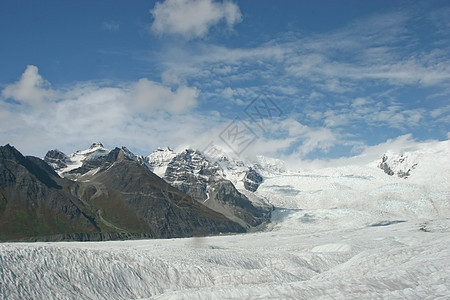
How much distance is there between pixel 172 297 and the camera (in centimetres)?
3081

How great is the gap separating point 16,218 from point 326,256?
504 feet

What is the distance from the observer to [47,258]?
50.9 m

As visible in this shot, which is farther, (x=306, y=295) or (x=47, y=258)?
(x=47, y=258)

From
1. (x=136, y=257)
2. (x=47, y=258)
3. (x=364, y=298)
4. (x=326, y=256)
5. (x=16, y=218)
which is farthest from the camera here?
(x=16, y=218)

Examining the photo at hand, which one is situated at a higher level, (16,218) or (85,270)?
(16,218)

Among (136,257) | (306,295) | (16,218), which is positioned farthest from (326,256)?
(16,218)

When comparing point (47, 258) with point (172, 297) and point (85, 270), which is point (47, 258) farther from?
point (172, 297)

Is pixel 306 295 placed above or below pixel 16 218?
below

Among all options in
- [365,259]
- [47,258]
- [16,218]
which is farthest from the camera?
[16,218]

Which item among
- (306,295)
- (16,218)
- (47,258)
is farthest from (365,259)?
(16,218)

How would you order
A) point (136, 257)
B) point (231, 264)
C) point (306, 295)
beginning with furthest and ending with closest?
point (231, 264)
point (136, 257)
point (306, 295)

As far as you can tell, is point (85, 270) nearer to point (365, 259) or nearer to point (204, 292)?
point (204, 292)

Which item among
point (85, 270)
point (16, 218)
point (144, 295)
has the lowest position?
point (144, 295)

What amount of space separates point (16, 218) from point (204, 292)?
175828mm
